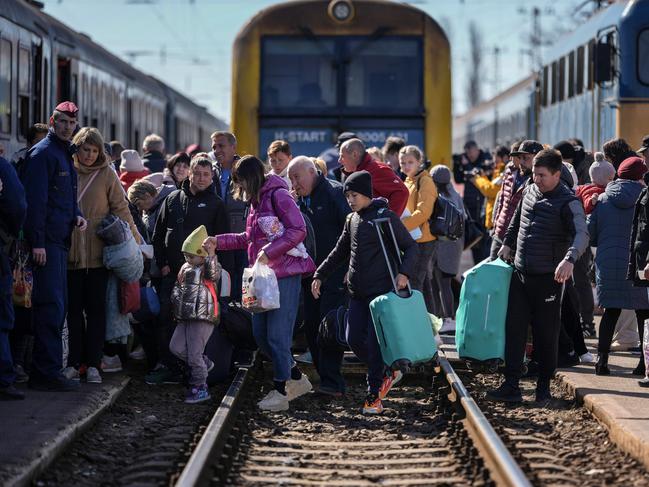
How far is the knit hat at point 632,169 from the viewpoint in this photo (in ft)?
35.3

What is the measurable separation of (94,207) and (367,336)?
7.26ft

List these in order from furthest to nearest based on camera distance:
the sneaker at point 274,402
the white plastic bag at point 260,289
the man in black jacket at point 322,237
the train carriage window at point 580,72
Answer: the train carriage window at point 580,72, the man in black jacket at point 322,237, the sneaker at point 274,402, the white plastic bag at point 260,289

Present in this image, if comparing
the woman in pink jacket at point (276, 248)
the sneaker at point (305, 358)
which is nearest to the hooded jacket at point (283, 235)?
the woman in pink jacket at point (276, 248)

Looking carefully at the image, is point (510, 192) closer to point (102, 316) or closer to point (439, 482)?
point (102, 316)

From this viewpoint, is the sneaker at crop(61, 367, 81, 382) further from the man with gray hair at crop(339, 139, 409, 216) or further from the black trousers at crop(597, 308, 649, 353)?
the black trousers at crop(597, 308, 649, 353)

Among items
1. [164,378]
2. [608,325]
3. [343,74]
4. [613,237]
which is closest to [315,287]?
[164,378]

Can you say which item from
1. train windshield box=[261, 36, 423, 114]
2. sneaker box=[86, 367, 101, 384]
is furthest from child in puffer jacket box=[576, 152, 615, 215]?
train windshield box=[261, 36, 423, 114]

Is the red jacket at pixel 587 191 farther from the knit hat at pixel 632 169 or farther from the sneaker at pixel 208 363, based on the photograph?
the sneaker at pixel 208 363

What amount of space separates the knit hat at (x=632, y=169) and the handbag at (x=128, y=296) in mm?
3932

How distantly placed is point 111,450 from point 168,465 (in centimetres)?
79

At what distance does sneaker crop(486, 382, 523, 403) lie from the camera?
31.0 feet

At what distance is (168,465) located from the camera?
7047mm

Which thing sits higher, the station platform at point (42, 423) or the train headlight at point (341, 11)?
the train headlight at point (341, 11)

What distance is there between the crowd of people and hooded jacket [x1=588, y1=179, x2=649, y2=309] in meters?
0.01
